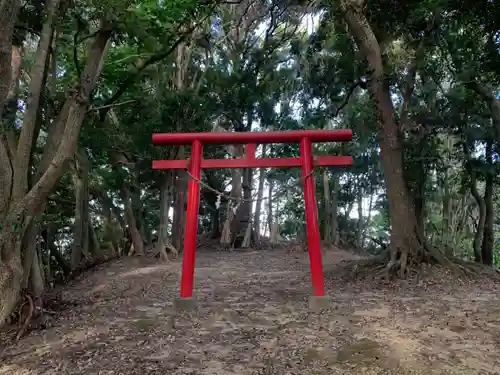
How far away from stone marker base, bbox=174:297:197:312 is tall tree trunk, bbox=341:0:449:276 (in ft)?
12.3

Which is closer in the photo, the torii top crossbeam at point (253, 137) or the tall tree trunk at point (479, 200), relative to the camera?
the torii top crossbeam at point (253, 137)

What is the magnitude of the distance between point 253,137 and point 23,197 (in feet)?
10.2

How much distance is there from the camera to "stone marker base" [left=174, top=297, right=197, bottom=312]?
5766 millimetres

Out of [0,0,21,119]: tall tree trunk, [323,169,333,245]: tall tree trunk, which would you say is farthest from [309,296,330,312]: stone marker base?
[323,169,333,245]: tall tree trunk

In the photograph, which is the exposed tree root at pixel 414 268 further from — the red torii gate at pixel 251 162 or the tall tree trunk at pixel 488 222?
the tall tree trunk at pixel 488 222

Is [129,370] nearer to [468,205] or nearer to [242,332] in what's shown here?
[242,332]

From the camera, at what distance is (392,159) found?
26.0ft

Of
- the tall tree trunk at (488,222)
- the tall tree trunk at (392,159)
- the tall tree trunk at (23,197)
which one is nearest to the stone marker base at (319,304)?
the tall tree trunk at (392,159)

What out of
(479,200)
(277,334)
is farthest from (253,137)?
(479,200)

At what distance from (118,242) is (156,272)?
496 centimetres

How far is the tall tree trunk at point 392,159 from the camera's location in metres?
7.71

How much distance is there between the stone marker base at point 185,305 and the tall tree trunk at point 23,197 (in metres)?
1.99

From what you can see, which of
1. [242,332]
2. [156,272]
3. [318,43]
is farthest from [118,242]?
[242,332]

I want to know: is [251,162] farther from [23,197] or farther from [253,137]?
[23,197]
